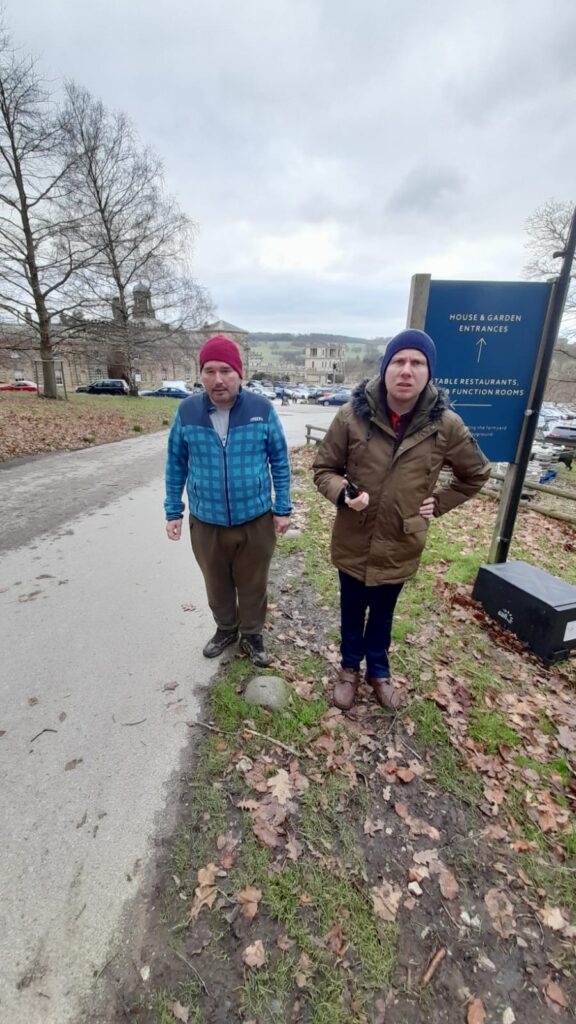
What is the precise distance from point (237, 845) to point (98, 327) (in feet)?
65.0

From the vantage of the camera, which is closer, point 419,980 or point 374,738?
point 419,980

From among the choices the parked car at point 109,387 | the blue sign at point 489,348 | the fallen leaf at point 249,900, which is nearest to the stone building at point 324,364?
the parked car at point 109,387

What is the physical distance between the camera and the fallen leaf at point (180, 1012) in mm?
1454

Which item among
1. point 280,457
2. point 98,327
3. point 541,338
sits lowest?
point 280,457

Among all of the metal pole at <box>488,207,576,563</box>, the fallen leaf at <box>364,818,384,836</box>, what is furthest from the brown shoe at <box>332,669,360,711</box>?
the metal pole at <box>488,207,576,563</box>

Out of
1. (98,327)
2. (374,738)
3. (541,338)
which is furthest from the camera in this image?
(98,327)

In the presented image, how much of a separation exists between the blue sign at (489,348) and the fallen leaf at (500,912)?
3.12 metres

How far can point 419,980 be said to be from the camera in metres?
1.59

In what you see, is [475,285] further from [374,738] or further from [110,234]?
[110,234]

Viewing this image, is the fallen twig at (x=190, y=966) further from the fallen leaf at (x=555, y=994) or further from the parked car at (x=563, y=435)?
the parked car at (x=563, y=435)

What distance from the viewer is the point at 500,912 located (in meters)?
1.80

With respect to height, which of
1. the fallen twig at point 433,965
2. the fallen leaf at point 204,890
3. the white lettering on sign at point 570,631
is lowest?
the fallen twig at point 433,965

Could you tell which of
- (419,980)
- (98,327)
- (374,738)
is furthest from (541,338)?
(98,327)

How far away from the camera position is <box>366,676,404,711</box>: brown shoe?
2.78 meters
